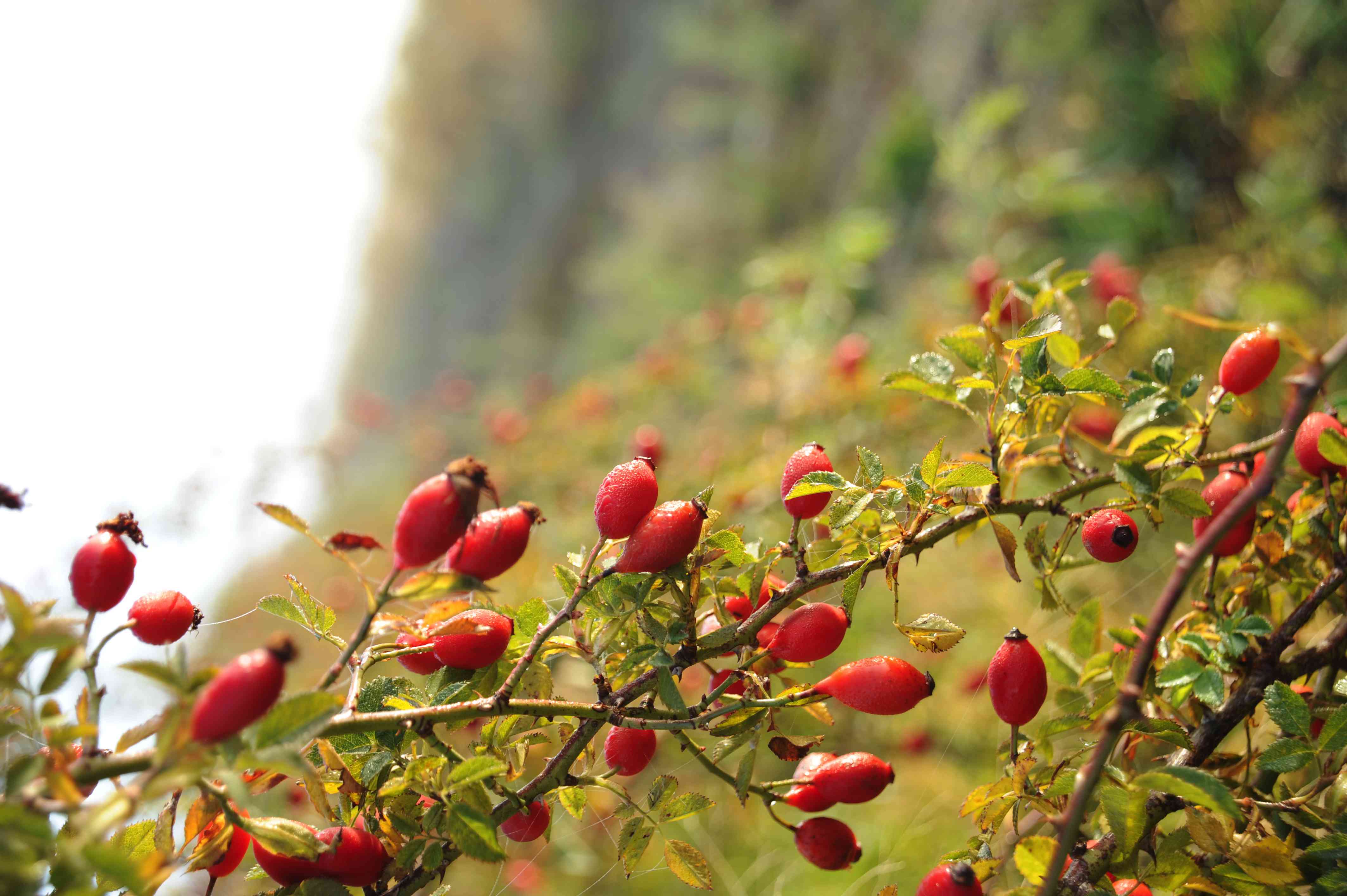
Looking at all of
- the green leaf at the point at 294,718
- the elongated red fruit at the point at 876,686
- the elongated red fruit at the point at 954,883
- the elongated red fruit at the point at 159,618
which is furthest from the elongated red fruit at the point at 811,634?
the elongated red fruit at the point at 159,618

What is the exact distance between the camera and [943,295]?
1.81 metres

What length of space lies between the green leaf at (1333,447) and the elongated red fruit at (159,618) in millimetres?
638

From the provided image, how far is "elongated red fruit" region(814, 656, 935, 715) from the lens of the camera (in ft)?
1.38

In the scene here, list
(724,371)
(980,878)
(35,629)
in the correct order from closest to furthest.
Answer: (35,629), (980,878), (724,371)

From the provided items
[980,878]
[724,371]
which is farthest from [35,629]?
[724,371]

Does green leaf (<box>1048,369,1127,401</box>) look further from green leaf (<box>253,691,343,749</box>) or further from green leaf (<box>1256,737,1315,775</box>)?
green leaf (<box>253,691,343,749</box>)

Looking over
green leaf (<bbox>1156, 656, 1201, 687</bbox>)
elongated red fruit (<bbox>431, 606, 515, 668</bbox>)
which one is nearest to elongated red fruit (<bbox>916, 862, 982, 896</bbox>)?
green leaf (<bbox>1156, 656, 1201, 687</bbox>)

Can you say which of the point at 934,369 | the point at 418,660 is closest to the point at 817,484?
the point at 934,369

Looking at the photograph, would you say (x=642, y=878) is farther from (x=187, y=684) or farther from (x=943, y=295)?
(x=943, y=295)

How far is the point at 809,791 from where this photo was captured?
1.46 feet

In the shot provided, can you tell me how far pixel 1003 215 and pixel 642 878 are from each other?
5.67 feet

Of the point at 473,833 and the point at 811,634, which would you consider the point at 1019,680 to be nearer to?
the point at 811,634

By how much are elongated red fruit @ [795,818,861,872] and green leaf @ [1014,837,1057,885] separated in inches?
3.9

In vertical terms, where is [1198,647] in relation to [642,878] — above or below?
above
